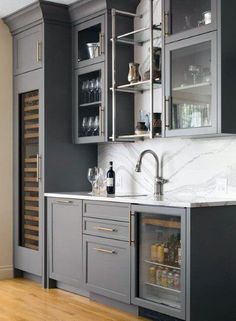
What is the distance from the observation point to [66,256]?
15.1ft

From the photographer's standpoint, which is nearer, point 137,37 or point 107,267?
point 107,267

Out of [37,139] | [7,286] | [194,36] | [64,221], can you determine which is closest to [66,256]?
[64,221]

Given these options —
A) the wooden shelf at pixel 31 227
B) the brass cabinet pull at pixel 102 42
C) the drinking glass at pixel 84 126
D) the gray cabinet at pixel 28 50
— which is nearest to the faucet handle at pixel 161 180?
the drinking glass at pixel 84 126

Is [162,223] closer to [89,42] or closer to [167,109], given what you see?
[167,109]

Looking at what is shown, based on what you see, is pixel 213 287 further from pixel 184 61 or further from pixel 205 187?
pixel 184 61

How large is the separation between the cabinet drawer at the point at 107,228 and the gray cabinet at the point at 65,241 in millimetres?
121

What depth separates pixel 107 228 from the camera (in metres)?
4.11

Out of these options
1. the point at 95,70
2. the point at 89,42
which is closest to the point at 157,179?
the point at 95,70

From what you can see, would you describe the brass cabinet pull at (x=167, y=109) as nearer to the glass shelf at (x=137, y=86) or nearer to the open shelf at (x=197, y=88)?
the open shelf at (x=197, y=88)

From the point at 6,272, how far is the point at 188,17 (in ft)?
9.84

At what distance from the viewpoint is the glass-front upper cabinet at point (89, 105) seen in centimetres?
470

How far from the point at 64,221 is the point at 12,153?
1062 millimetres

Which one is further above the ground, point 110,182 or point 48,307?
point 110,182

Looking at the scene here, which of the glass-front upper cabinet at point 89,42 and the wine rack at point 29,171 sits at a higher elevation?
the glass-front upper cabinet at point 89,42
